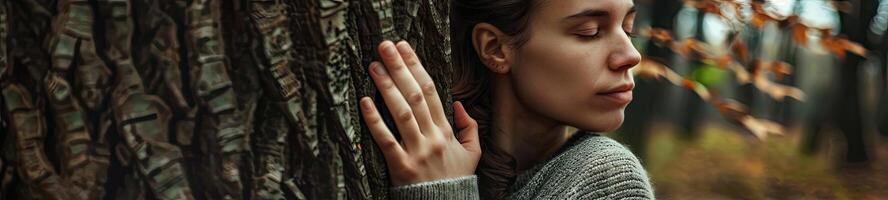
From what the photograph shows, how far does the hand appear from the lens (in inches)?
64.2

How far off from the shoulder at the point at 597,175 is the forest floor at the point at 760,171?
765 centimetres

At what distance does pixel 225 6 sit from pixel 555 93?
31.4 inches

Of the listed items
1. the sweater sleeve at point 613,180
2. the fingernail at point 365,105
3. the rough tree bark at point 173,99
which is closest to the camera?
the rough tree bark at point 173,99

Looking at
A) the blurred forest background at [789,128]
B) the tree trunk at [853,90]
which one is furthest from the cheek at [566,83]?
the tree trunk at [853,90]

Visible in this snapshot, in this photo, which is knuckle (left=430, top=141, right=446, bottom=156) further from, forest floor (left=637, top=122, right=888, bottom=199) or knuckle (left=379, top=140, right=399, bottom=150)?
forest floor (left=637, top=122, right=888, bottom=199)

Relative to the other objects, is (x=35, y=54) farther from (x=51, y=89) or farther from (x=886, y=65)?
(x=886, y=65)

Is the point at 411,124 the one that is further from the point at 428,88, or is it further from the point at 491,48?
the point at 491,48

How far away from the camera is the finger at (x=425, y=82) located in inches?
66.0

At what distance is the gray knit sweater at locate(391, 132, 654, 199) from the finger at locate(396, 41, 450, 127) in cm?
11

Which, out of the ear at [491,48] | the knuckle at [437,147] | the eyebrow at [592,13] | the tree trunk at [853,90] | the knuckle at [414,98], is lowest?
the tree trunk at [853,90]

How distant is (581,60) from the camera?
6.41 feet

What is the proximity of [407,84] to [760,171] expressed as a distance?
9180mm

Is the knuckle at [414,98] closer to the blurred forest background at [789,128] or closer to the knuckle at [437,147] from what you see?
the knuckle at [437,147]

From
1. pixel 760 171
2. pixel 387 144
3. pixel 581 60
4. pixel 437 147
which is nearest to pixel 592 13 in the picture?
pixel 581 60
